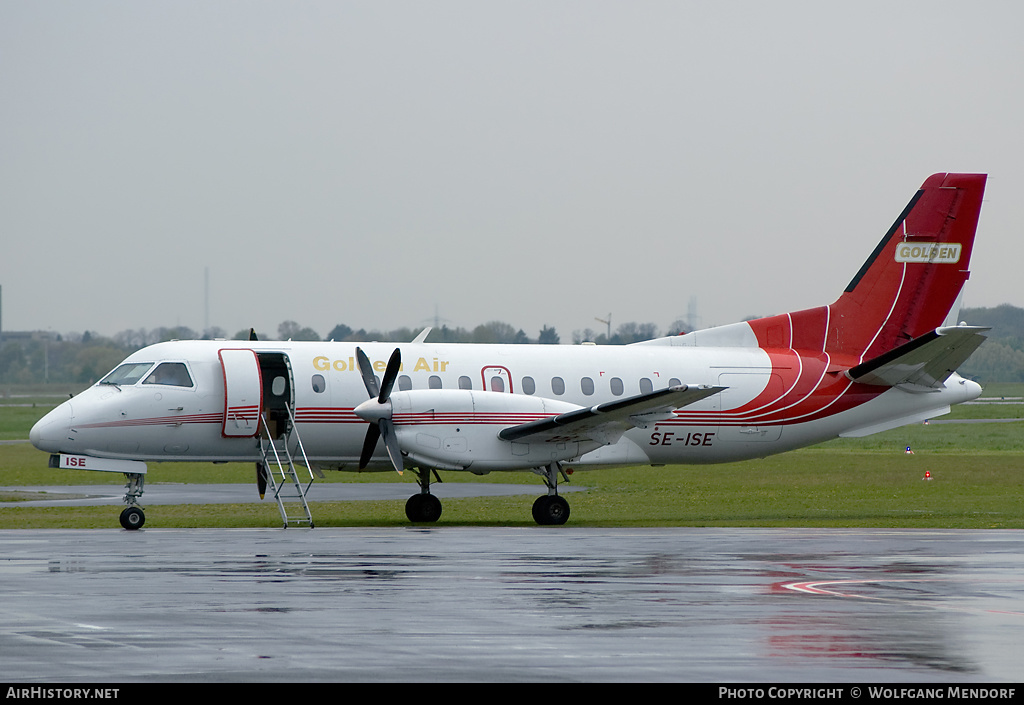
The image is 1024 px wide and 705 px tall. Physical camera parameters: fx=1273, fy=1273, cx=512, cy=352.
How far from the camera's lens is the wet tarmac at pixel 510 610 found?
9055 mm

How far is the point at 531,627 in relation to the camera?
36.0 ft

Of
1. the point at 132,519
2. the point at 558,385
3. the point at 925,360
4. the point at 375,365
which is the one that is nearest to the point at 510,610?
the point at 132,519

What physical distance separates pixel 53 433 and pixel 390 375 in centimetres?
630

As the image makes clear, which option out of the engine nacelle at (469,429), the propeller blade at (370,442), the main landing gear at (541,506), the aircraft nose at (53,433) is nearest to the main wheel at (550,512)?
the main landing gear at (541,506)

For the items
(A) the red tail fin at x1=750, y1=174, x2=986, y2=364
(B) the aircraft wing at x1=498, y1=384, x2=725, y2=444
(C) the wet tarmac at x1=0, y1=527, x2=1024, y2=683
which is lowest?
(C) the wet tarmac at x1=0, y1=527, x2=1024, y2=683

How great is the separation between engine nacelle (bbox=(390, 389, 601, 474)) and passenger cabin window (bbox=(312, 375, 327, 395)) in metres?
1.43

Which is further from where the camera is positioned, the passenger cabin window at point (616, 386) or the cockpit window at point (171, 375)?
the passenger cabin window at point (616, 386)

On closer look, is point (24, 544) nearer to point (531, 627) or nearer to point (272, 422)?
point (272, 422)

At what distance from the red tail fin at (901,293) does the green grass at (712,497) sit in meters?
3.90

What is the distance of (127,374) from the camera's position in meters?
24.8

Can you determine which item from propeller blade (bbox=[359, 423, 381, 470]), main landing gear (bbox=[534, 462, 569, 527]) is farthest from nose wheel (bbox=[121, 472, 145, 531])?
main landing gear (bbox=[534, 462, 569, 527])

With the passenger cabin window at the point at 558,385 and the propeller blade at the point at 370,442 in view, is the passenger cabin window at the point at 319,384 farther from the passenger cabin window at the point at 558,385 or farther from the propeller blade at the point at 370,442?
the passenger cabin window at the point at 558,385

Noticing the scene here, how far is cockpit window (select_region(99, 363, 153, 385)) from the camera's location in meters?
24.6

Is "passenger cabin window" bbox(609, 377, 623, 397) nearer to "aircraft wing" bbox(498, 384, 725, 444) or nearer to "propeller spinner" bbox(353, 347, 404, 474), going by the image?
"aircraft wing" bbox(498, 384, 725, 444)
